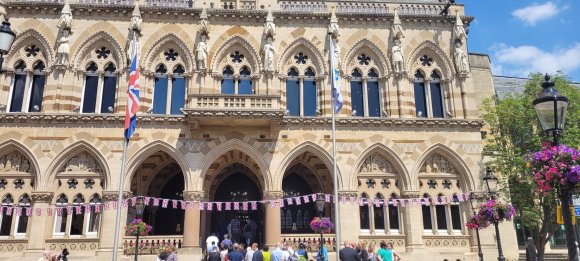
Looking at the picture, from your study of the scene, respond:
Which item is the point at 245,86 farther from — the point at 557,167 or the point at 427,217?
the point at 557,167

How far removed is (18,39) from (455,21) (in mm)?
25008

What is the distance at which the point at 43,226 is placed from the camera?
2219cm

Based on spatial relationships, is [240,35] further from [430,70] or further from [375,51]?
[430,70]

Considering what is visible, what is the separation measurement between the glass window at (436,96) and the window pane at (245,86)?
10.7m

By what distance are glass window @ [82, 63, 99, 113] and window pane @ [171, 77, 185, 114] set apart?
419cm

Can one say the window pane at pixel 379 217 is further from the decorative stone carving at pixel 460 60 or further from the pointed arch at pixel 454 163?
the decorative stone carving at pixel 460 60

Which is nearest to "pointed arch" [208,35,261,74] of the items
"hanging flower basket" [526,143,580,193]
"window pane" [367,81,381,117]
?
"window pane" [367,81,381,117]

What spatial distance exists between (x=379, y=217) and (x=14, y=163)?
19.4 meters

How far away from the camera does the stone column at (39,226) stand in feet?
71.4

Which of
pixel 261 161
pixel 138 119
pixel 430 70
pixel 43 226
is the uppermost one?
pixel 430 70

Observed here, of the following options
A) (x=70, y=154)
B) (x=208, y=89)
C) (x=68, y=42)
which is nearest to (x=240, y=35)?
(x=208, y=89)

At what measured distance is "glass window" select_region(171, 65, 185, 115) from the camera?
81.4 feet

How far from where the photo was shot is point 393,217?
966 inches

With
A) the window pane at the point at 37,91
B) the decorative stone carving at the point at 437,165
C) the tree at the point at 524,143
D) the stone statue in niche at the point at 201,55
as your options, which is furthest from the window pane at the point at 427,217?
the window pane at the point at 37,91
